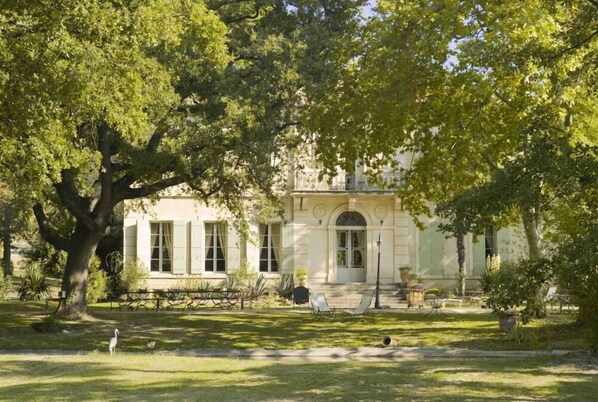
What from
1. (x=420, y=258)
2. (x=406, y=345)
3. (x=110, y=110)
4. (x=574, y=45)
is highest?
(x=574, y=45)

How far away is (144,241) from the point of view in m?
36.6

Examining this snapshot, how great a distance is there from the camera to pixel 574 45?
13.7 m

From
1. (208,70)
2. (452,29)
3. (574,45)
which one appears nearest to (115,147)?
(208,70)

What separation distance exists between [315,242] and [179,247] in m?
5.86

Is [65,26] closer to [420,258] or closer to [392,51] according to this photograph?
[392,51]

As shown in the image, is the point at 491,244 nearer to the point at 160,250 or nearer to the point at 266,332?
the point at 160,250

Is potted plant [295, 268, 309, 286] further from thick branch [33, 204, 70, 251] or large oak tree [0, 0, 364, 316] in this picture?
thick branch [33, 204, 70, 251]

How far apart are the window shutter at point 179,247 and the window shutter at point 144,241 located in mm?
1081

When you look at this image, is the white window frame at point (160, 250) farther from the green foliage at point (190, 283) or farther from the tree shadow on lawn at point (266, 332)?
the tree shadow on lawn at point (266, 332)

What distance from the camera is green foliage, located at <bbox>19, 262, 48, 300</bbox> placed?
3325 cm

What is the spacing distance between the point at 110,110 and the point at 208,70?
706cm

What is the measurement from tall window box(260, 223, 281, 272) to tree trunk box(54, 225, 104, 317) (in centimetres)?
1353

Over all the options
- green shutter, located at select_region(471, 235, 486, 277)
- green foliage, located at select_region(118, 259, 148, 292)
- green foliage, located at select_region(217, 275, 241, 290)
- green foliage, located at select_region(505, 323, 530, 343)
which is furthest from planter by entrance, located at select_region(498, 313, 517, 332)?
green foliage, located at select_region(118, 259, 148, 292)

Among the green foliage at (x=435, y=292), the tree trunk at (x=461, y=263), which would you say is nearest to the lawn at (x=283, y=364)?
the tree trunk at (x=461, y=263)
